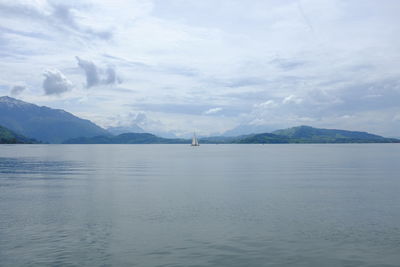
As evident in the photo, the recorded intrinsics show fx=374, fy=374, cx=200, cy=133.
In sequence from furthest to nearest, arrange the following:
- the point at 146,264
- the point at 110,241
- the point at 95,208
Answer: the point at 95,208 < the point at 110,241 < the point at 146,264

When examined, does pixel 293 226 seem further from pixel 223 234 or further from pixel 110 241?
pixel 110 241

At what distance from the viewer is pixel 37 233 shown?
133ft

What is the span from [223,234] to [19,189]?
5319 centimetres

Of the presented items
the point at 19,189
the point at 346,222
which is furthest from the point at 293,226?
the point at 19,189

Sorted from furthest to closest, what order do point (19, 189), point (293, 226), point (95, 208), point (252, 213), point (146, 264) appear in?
point (19, 189) < point (95, 208) < point (252, 213) < point (293, 226) < point (146, 264)

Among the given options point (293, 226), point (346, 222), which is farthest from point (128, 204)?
point (346, 222)

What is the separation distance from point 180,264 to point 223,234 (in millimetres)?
9724

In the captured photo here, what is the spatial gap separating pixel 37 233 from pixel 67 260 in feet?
33.7

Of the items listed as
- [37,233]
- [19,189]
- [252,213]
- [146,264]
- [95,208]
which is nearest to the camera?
[146,264]

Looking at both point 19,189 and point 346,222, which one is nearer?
point 346,222

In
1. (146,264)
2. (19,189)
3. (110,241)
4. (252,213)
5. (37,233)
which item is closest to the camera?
(146,264)

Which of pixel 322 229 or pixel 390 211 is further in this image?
pixel 390 211

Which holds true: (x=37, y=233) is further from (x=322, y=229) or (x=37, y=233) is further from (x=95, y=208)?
(x=322, y=229)

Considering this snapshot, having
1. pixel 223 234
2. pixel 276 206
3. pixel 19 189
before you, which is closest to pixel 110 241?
pixel 223 234
